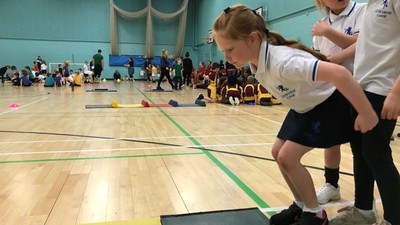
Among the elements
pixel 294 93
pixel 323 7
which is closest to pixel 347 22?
pixel 323 7

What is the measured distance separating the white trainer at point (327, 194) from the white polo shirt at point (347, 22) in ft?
2.59

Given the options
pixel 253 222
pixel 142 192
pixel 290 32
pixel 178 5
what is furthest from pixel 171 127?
pixel 178 5

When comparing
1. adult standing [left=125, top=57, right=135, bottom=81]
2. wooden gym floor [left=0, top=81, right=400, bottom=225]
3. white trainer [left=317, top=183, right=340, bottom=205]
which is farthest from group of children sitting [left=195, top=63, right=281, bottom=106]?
adult standing [left=125, top=57, right=135, bottom=81]

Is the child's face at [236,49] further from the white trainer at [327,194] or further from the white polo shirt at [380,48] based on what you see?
the white trainer at [327,194]

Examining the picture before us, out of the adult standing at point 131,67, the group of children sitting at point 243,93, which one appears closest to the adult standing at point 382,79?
the group of children sitting at point 243,93

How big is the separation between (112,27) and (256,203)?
1994cm

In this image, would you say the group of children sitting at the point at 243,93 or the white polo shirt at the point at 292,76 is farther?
the group of children sitting at the point at 243,93

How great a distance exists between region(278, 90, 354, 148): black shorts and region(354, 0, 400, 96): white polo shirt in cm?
15

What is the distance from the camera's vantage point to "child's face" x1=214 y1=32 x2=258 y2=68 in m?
1.49

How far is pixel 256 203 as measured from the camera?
2041 mm

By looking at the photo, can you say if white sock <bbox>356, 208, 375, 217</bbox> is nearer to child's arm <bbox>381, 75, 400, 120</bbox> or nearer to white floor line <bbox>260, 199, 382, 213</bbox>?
white floor line <bbox>260, 199, 382, 213</bbox>

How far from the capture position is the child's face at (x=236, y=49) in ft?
4.89

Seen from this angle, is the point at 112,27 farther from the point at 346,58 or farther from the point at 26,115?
the point at 346,58

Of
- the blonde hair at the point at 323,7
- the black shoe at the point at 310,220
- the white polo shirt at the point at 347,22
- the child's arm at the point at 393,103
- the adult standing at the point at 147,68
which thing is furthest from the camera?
the adult standing at the point at 147,68
